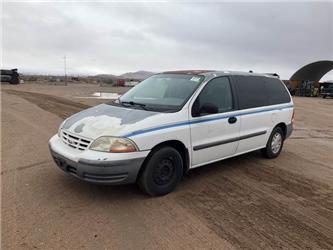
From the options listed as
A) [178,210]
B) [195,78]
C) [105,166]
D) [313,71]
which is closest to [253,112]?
[195,78]

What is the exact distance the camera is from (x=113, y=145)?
12.5 feet

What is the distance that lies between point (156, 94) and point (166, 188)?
159cm

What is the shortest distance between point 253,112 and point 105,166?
10.2 feet

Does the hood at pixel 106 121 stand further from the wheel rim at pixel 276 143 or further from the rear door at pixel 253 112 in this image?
the wheel rim at pixel 276 143

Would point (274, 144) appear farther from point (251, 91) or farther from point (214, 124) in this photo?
point (214, 124)

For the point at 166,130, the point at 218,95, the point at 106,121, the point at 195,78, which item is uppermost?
the point at 195,78

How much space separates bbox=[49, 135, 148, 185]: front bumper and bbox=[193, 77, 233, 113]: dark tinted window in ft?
4.45

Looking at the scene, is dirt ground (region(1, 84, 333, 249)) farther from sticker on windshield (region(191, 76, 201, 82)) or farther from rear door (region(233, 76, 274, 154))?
sticker on windshield (region(191, 76, 201, 82))

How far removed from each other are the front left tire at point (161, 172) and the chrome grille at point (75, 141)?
2.70ft

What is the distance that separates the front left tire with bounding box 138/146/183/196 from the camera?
4.07 metres

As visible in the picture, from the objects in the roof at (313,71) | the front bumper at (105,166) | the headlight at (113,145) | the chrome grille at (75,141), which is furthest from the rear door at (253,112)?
the roof at (313,71)

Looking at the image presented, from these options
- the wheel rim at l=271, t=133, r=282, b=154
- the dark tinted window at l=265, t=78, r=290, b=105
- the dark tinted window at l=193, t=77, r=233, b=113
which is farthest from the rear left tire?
the dark tinted window at l=193, t=77, r=233, b=113

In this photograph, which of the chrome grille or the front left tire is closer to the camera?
the chrome grille

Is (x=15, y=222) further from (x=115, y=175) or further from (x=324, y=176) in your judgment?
(x=324, y=176)
